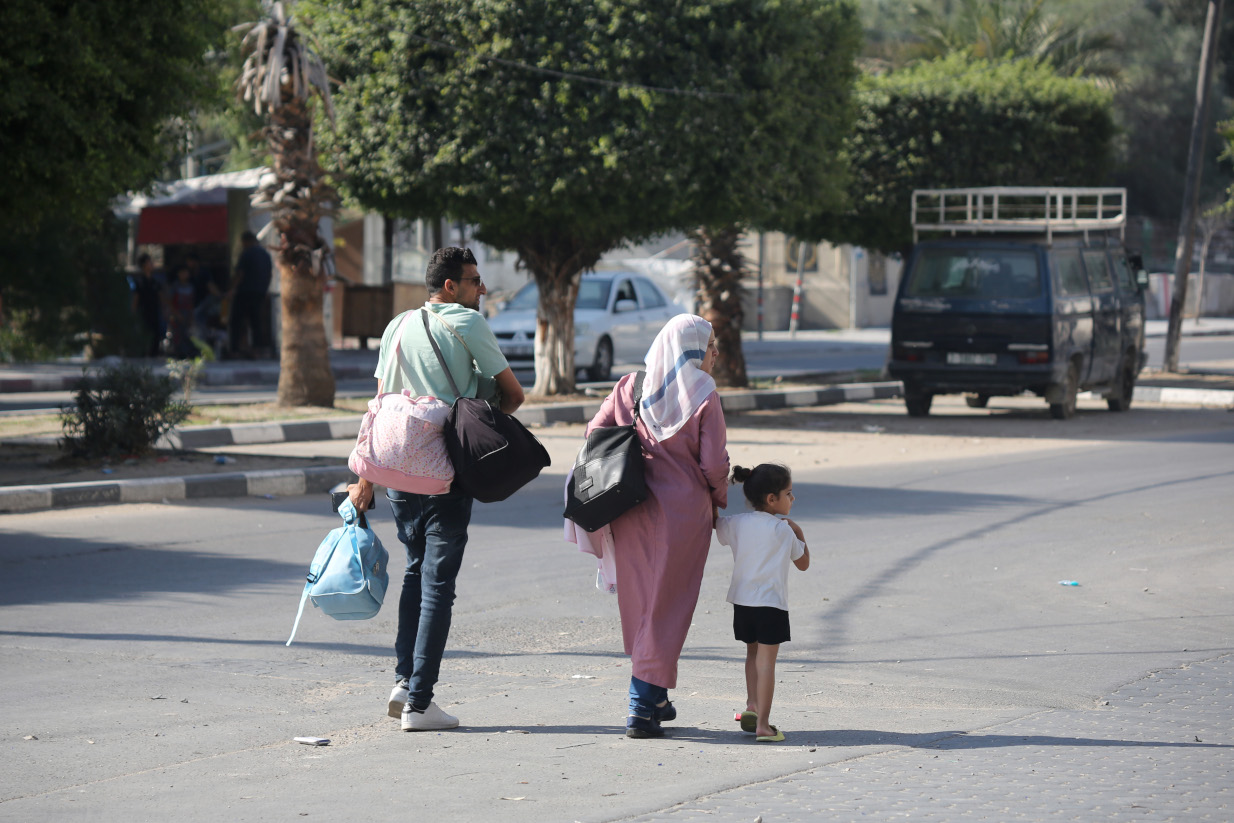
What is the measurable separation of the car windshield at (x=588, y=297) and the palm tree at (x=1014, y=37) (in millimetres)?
20496

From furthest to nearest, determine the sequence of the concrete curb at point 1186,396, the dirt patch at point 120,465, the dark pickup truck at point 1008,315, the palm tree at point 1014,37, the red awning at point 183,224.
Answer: the palm tree at point 1014,37, the red awning at point 183,224, the concrete curb at point 1186,396, the dark pickup truck at point 1008,315, the dirt patch at point 120,465

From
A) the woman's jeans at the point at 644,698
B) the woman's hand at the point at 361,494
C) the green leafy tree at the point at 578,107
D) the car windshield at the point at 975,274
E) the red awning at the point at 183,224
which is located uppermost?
the green leafy tree at the point at 578,107

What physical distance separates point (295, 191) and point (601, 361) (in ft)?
22.7

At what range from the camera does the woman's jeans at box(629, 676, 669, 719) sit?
489 centimetres

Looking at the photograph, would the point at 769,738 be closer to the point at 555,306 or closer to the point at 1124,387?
the point at 555,306

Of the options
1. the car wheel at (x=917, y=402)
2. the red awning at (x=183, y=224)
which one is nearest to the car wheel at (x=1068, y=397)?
the car wheel at (x=917, y=402)

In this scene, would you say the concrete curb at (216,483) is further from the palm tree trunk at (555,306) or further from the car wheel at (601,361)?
the car wheel at (601,361)

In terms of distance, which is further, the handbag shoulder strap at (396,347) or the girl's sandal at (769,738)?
the handbag shoulder strap at (396,347)

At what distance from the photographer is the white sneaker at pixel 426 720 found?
4.98m

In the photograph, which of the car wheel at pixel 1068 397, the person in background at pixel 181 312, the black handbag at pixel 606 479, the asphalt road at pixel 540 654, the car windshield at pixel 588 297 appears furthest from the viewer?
the person in background at pixel 181 312

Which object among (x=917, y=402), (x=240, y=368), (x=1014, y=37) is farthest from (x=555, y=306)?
(x=1014, y=37)

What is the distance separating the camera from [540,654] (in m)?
6.29

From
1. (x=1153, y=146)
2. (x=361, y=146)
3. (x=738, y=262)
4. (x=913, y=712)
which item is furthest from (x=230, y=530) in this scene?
(x=1153, y=146)

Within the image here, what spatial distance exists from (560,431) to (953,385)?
176 inches
